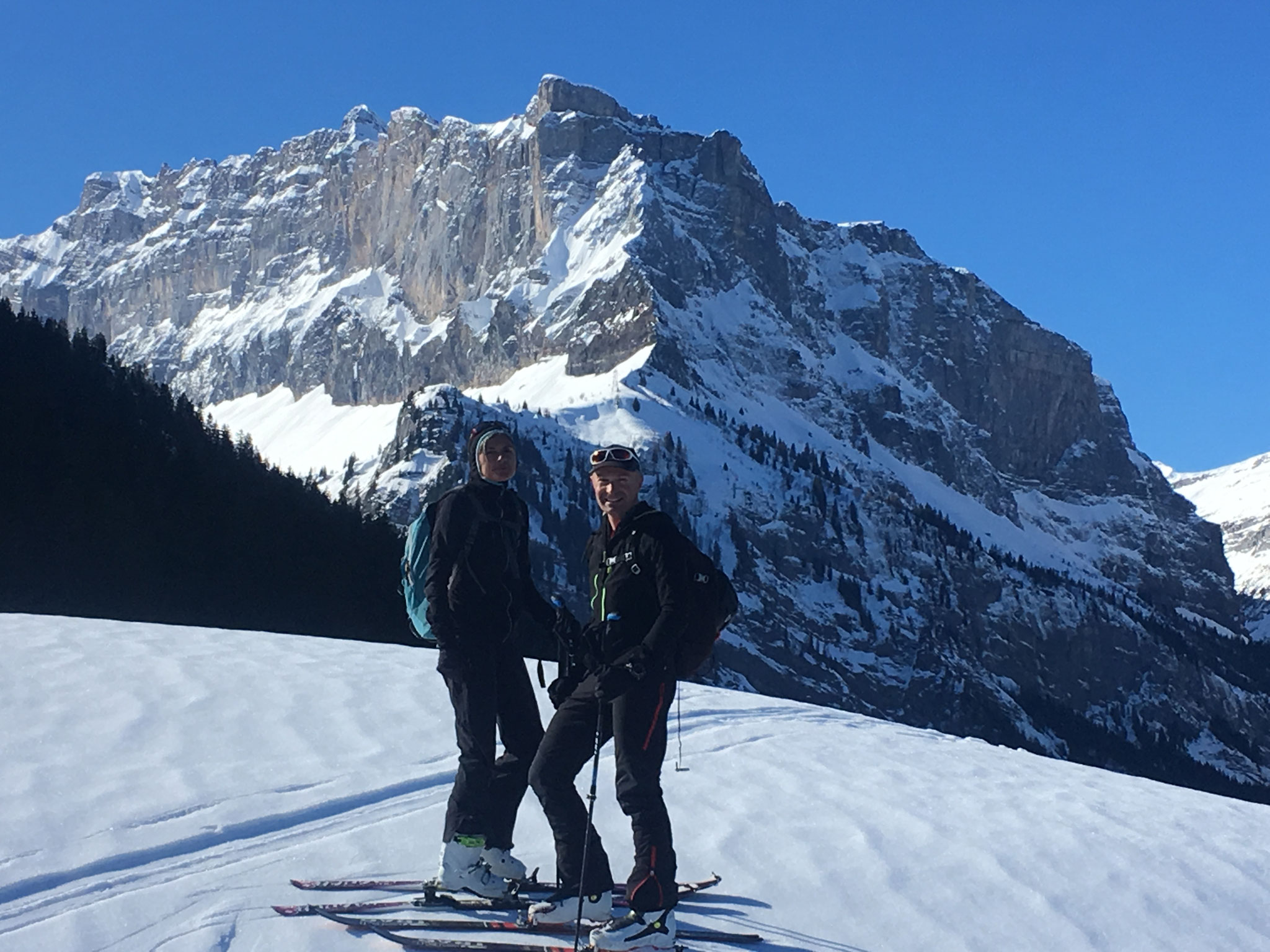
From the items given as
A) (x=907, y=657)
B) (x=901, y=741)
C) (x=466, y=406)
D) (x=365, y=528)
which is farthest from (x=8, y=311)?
(x=907, y=657)

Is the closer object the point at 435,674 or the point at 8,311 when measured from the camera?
the point at 435,674

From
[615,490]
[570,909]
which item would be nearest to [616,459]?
[615,490]

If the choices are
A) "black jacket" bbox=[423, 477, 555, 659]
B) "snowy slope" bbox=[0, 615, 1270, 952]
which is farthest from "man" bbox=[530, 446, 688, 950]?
"snowy slope" bbox=[0, 615, 1270, 952]

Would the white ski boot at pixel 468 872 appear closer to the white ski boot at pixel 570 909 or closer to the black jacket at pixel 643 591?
the white ski boot at pixel 570 909

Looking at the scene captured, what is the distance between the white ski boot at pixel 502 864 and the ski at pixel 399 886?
0.22 feet

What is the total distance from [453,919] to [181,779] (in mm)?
3410

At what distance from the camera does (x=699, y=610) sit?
20.9 ft

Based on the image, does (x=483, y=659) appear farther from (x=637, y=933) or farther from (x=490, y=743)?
(x=637, y=933)

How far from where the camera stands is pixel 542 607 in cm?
730

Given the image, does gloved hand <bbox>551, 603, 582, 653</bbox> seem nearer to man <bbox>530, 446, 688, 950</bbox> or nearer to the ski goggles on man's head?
man <bbox>530, 446, 688, 950</bbox>

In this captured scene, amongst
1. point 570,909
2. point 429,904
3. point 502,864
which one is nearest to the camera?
point 570,909

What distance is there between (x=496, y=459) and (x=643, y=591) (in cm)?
143

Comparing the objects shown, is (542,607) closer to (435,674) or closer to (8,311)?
(435,674)

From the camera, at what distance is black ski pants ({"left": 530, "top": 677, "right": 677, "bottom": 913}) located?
6.21m
